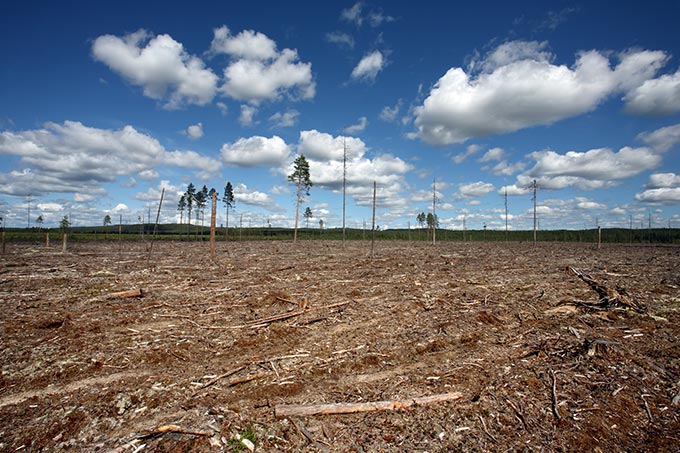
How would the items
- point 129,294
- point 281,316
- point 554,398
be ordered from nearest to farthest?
point 554,398 → point 281,316 → point 129,294

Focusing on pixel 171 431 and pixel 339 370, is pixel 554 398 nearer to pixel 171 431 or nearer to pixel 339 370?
pixel 339 370

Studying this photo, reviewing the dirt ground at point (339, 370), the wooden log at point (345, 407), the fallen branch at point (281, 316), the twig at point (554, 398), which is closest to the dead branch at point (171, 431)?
the dirt ground at point (339, 370)

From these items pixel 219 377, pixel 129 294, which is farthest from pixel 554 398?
pixel 129 294

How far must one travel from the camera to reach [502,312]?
317 inches

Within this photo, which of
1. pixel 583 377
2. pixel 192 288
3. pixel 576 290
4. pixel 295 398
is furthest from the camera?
pixel 192 288

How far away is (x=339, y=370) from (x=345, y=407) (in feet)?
3.62

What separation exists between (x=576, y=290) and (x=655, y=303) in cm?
188

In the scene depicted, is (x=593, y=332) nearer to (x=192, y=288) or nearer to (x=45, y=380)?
(x=45, y=380)

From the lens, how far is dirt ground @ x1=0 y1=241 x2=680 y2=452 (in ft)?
11.8

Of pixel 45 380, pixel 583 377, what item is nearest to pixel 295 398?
pixel 45 380

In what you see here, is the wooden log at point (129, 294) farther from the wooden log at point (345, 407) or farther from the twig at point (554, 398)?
the twig at point (554, 398)

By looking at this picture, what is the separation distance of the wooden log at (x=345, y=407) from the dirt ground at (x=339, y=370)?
0.25 feet

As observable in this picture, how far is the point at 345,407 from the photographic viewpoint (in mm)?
4039

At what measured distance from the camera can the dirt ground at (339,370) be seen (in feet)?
11.8
